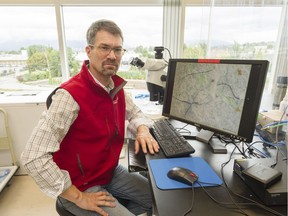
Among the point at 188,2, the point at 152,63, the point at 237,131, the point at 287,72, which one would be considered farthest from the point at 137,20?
the point at 237,131

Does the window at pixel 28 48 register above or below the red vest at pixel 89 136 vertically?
above

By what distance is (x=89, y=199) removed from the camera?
3.17 ft

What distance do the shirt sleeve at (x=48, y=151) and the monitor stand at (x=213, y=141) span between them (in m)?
0.74

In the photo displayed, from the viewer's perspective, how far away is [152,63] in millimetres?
1655

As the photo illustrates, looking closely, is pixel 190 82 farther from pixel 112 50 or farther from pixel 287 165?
pixel 287 165

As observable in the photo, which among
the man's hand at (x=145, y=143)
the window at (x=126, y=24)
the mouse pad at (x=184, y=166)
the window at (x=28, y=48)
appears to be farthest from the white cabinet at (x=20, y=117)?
the mouse pad at (x=184, y=166)

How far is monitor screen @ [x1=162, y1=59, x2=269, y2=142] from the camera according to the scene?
0.88m

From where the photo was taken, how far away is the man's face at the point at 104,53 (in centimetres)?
111

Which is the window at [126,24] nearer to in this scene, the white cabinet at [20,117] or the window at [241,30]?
the window at [241,30]

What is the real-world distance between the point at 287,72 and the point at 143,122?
1934mm

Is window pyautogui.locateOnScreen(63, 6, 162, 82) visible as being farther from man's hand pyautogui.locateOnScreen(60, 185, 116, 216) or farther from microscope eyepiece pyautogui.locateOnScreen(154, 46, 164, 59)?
man's hand pyautogui.locateOnScreen(60, 185, 116, 216)

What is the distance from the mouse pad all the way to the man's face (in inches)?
22.5

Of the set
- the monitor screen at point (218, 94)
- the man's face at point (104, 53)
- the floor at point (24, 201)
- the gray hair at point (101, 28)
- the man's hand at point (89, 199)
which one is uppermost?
the gray hair at point (101, 28)

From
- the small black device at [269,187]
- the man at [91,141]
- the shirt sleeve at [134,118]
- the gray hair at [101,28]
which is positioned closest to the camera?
the small black device at [269,187]
